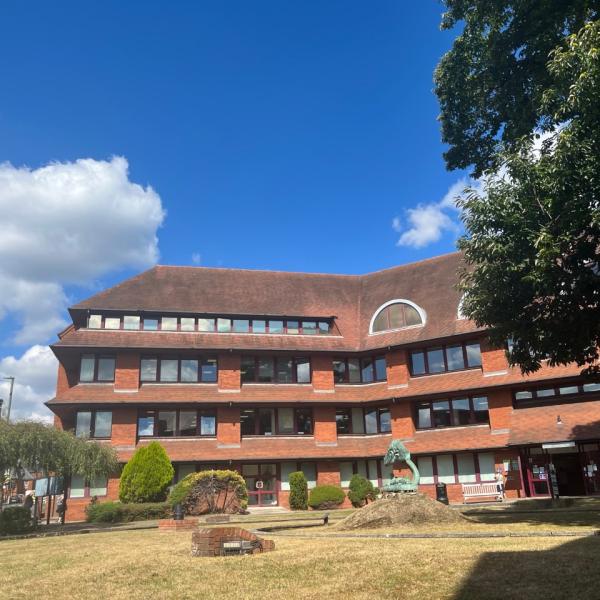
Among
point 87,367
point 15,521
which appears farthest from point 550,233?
point 87,367

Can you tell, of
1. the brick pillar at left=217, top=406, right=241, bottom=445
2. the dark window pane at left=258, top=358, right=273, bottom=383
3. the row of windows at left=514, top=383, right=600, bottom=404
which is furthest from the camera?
the dark window pane at left=258, top=358, right=273, bottom=383

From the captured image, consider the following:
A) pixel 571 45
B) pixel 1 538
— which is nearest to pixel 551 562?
pixel 571 45

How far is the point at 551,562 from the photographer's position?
873 centimetres

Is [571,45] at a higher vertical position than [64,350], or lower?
higher

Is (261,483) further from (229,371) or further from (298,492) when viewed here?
(229,371)

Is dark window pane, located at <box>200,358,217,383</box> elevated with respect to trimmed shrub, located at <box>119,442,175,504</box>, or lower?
elevated

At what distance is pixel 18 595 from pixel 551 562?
325 inches

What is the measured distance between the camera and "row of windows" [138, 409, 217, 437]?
3225 centimetres

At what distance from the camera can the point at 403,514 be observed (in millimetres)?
15680

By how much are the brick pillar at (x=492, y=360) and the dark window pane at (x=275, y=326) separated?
12062 millimetres

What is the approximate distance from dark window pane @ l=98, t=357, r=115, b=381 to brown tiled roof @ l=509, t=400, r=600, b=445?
849 inches

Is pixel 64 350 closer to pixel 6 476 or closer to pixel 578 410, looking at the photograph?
pixel 6 476

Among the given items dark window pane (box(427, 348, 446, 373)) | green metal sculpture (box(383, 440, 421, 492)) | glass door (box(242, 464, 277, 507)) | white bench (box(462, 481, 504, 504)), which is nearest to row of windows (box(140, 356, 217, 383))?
glass door (box(242, 464, 277, 507))

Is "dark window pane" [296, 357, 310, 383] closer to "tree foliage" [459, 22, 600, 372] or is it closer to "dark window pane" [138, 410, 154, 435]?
"dark window pane" [138, 410, 154, 435]
